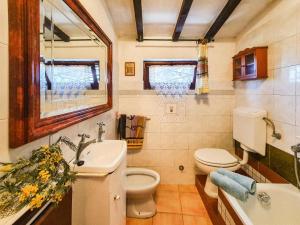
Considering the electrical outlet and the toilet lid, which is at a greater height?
the electrical outlet

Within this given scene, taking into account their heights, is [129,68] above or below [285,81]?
above

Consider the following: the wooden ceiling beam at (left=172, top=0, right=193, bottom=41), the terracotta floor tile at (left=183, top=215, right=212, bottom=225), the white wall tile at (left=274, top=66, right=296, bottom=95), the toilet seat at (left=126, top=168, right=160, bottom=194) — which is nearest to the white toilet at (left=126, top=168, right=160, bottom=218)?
the toilet seat at (left=126, top=168, right=160, bottom=194)

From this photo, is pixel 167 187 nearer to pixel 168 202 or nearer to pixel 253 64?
pixel 168 202

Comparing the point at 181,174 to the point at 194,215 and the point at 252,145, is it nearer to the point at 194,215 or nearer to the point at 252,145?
the point at 194,215

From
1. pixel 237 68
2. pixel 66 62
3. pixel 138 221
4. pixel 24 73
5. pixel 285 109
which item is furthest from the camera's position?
pixel 237 68

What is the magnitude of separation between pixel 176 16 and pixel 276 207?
203 centimetres

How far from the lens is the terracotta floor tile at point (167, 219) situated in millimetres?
2088

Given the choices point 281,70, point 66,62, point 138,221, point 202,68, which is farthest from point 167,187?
point 66,62

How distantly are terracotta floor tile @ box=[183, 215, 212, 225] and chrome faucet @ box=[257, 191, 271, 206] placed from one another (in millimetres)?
654

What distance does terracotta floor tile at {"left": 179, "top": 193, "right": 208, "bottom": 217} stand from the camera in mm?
2266

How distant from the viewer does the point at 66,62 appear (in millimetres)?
1317

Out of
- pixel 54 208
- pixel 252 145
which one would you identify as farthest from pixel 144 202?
pixel 54 208

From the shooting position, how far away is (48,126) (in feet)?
3.21

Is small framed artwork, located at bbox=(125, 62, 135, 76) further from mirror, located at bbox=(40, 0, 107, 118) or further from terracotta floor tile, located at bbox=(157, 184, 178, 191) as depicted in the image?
terracotta floor tile, located at bbox=(157, 184, 178, 191)
